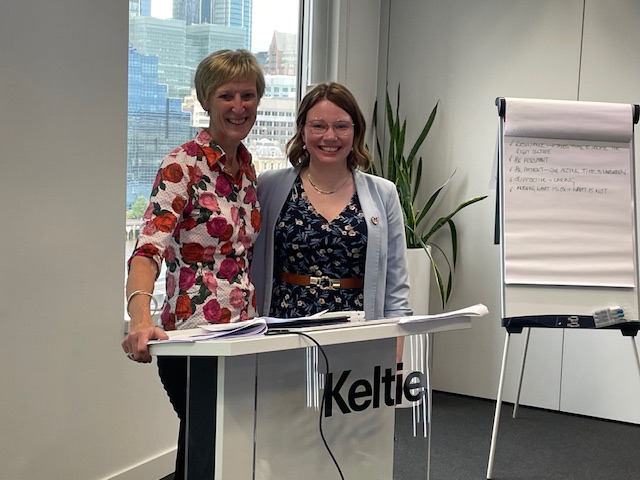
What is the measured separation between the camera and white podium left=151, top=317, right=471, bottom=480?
164 cm

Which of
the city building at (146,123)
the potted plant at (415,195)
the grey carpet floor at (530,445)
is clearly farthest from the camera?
the potted plant at (415,195)

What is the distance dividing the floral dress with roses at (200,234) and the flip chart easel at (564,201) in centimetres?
160

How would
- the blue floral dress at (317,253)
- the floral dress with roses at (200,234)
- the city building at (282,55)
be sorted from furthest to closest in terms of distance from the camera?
1. the city building at (282,55)
2. the blue floral dress at (317,253)
3. the floral dress with roses at (200,234)

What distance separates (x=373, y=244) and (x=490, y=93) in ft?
8.53

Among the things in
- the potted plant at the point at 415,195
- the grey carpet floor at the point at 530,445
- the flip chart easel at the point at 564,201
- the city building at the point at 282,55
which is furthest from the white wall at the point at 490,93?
the flip chart easel at the point at 564,201

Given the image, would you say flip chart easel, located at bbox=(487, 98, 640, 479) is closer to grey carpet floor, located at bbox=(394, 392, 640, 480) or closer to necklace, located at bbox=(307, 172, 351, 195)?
grey carpet floor, located at bbox=(394, 392, 640, 480)

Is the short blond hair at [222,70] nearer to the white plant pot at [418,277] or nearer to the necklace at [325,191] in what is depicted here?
the necklace at [325,191]

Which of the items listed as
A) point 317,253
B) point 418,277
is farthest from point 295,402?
point 418,277

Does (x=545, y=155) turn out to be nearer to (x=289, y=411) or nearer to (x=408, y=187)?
(x=408, y=187)

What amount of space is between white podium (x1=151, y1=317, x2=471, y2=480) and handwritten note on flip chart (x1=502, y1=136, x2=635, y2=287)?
1547 millimetres

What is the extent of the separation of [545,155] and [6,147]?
84.5 inches

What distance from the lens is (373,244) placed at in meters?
2.32

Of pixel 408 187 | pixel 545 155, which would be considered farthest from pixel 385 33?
pixel 545 155

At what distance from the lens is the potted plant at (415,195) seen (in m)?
4.55
